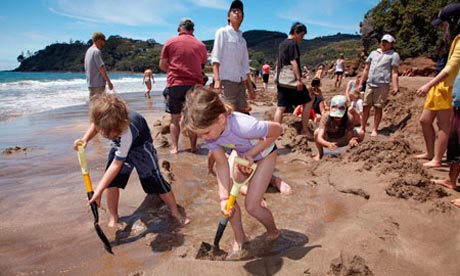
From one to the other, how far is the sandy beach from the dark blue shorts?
12.5 inches

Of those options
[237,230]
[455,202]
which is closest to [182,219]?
[237,230]

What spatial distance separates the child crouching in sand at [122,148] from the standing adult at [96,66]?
2.81 metres

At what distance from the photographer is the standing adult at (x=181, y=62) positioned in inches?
167

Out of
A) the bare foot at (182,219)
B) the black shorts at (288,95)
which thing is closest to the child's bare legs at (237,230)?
the bare foot at (182,219)

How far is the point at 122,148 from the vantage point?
7.64 feet

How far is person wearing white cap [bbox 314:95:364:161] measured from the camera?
416 centimetres

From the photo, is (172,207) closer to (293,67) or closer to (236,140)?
(236,140)

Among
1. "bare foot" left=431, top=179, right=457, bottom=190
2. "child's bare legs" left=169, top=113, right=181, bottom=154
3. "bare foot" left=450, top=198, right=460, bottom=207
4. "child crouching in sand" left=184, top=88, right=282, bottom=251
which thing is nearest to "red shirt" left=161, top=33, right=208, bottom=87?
"child's bare legs" left=169, top=113, right=181, bottom=154

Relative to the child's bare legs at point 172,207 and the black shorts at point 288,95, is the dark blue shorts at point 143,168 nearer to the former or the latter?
the child's bare legs at point 172,207

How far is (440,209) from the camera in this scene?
7.86 feet

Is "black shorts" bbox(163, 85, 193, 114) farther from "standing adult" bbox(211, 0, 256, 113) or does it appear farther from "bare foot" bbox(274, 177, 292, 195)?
"bare foot" bbox(274, 177, 292, 195)

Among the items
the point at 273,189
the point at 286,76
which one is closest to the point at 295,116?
the point at 286,76

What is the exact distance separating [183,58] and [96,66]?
75.6 inches

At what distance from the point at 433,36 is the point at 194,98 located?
24.6 metres
